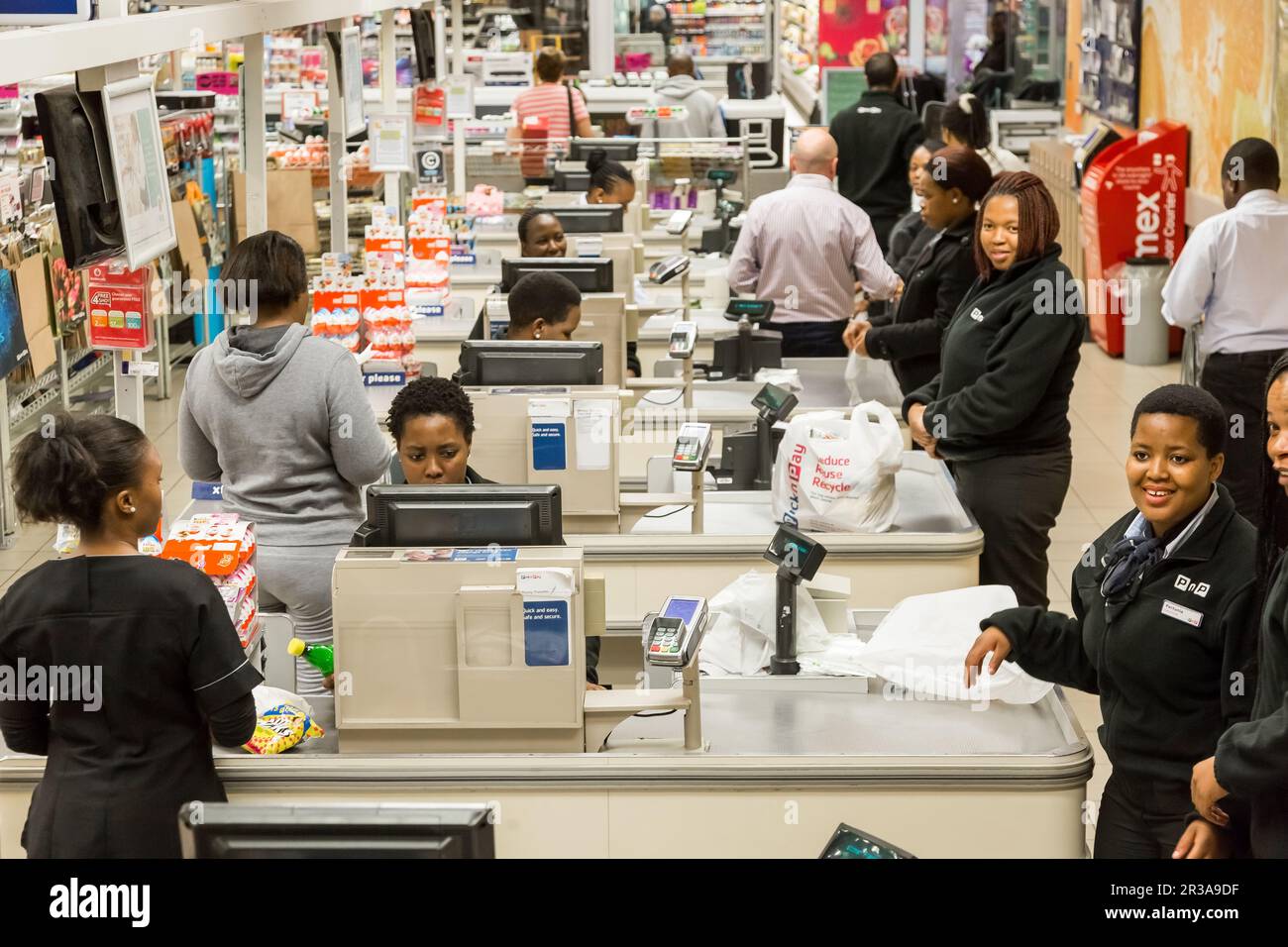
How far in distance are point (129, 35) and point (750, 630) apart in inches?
77.8

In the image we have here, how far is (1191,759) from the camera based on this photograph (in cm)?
298

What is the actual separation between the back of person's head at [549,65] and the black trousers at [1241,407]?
527cm

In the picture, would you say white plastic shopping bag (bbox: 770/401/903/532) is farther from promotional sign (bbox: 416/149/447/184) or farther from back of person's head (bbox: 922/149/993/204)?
promotional sign (bbox: 416/149/447/184)

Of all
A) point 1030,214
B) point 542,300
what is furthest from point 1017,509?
point 542,300

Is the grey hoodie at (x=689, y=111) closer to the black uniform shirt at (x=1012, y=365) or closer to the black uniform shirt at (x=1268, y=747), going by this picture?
the black uniform shirt at (x=1012, y=365)

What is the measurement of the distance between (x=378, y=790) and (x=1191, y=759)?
153 centimetres

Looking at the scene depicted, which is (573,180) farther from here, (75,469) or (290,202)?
(75,469)

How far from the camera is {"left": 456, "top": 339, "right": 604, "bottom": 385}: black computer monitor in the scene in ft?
15.4

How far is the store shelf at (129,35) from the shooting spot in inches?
122

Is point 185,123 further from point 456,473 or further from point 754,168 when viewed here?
point 456,473

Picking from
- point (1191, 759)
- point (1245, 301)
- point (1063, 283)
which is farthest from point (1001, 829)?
point (1245, 301)

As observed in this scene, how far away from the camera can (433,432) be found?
12.4ft
